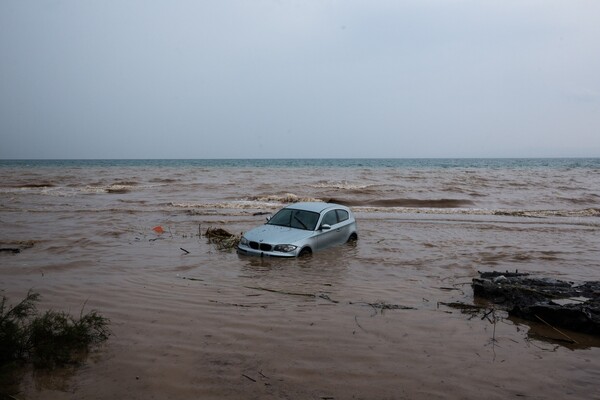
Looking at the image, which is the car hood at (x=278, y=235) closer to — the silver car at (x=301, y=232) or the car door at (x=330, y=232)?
the silver car at (x=301, y=232)

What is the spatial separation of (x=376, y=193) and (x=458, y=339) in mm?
→ 25595

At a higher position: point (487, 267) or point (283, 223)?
point (283, 223)

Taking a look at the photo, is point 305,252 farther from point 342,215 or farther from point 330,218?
point 342,215

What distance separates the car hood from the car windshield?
22cm

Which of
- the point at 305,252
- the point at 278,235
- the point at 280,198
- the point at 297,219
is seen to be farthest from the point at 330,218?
the point at 280,198

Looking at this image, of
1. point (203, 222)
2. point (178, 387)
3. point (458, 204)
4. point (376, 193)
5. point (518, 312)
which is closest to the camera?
point (178, 387)

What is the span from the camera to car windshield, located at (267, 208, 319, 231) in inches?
441

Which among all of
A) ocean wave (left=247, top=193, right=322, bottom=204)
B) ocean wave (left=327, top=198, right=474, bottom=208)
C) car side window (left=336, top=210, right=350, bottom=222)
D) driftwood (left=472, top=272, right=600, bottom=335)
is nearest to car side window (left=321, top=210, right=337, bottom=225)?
car side window (left=336, top=210, right=350, bottom=222)

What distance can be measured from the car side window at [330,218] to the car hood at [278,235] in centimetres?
84

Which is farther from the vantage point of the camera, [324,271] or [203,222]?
[203,222]

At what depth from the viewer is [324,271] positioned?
9.24 metres

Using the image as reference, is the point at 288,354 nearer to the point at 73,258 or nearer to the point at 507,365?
the point at 507,365

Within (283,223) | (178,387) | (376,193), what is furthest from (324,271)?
(376,193)

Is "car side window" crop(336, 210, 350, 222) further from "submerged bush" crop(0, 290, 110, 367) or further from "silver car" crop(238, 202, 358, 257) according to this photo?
"submerged bush" crop(0, 290, 110, 367)
